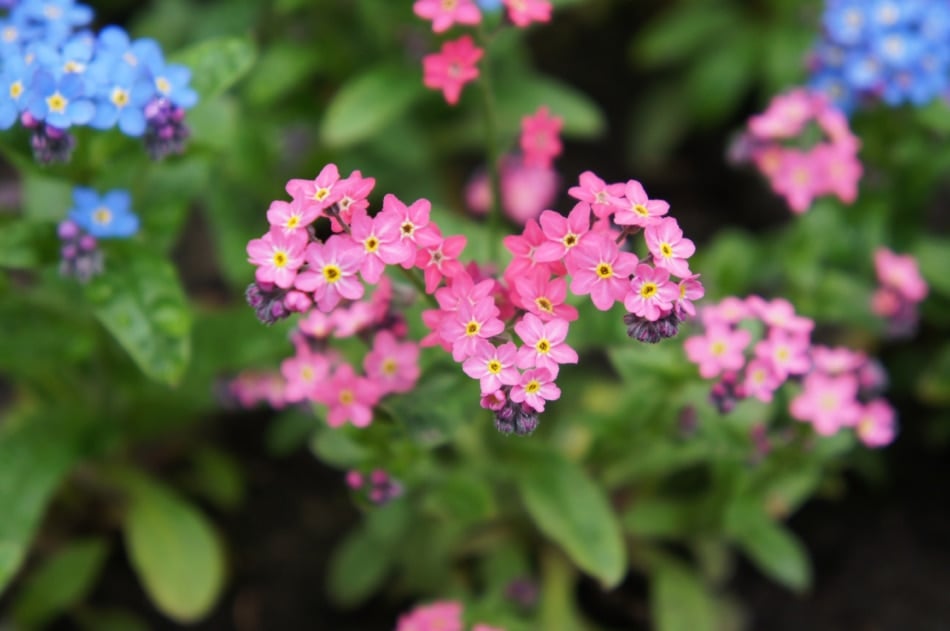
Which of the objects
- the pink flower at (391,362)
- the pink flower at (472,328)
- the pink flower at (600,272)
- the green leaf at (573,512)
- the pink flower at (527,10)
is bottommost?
the green leaf at (573,512)

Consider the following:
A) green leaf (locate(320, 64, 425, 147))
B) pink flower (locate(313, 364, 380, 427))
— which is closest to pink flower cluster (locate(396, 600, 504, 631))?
pink flower (locate(313, 364, 380, 427))

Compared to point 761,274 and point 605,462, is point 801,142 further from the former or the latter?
point 605,462

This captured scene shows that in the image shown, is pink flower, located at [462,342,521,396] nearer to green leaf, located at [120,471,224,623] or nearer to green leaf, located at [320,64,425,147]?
green leaf, located at [320,64,425,147]

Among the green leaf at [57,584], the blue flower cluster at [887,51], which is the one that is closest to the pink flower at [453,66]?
the blue flower cluster at [887,51]

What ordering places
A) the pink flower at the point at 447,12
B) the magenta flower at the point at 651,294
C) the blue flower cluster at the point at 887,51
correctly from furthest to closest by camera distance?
the blue flower cluster at the point at 887,51 → the pink flower at the point at 447,12 → the magenta flower at the point at 651,294

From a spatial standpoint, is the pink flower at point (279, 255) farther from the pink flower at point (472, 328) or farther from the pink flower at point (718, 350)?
the pink flower at point (718, 350)

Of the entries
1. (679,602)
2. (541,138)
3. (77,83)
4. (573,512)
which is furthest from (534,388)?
(679,602)

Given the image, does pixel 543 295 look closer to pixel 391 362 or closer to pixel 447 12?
pixel 391 362
